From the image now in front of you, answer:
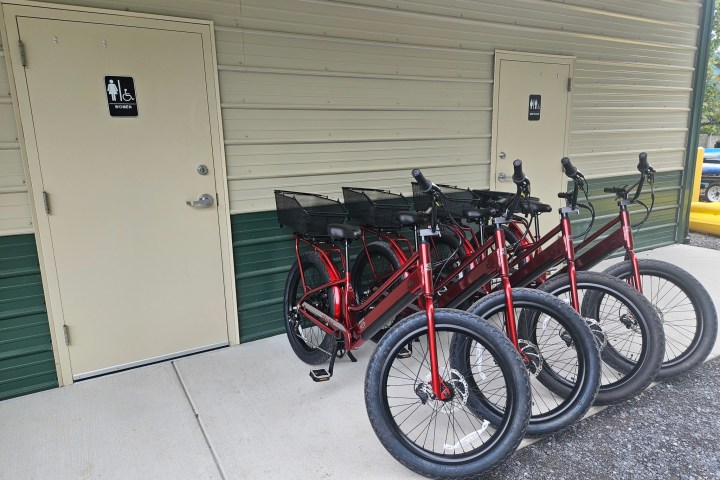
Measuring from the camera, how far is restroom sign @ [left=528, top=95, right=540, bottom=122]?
4.33 meters

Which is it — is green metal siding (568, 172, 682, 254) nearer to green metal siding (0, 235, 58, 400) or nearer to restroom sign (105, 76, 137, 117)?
restroom sign (105, 76, 137, 117)

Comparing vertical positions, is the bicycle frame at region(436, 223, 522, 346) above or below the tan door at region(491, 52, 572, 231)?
below

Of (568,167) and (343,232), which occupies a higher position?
(568,167)

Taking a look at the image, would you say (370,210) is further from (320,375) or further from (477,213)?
(320,375)

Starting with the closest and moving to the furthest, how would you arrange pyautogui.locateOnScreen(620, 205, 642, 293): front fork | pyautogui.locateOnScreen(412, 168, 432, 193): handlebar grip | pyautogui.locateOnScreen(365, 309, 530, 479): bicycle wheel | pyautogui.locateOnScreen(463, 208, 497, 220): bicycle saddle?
pyautogui.locateOnScreen(365, 309, 530, 479): bicycle wheel → pyautogui.locateOnScreen(412, 168, 432, 193): handlebar grip → pyautogui.locateOnScreen(620, 205, 642, 293): front fork → pyautogui.locateOnScreen(463, 208, 497, 220): bicycle saddle

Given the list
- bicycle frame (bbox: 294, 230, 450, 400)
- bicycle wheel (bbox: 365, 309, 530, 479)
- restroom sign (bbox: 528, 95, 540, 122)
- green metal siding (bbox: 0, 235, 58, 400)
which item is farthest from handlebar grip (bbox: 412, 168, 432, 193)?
restroom sign (bbox: 528, 95, 540, 122)

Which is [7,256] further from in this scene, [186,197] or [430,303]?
[430,303]

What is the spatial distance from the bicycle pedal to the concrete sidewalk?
8 cm

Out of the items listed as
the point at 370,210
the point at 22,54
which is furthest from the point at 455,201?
the point at 22,54

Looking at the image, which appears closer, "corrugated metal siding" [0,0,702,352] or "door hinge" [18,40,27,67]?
"door hinge" [18,40,27,67]

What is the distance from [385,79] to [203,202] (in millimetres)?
1538

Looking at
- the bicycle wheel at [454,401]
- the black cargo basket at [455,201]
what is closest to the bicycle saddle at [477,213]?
the black cargo basket at [455,201]

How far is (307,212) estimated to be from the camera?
2.69 metres

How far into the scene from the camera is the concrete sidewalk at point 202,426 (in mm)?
2109
